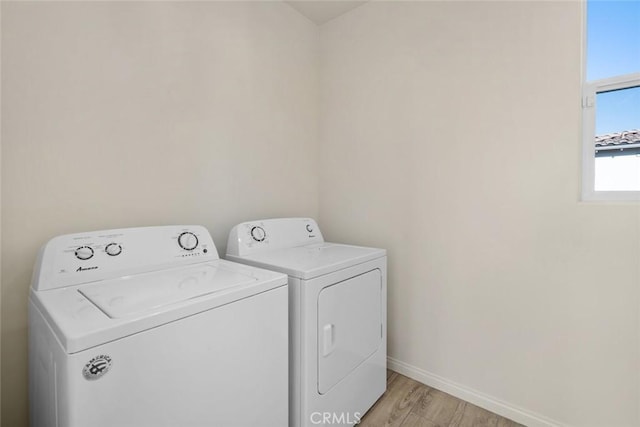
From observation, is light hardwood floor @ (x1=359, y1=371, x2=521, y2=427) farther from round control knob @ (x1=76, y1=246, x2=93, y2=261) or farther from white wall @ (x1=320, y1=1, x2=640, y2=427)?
round control knob @ (x1=76, y1=246, x2=93, y2=261)

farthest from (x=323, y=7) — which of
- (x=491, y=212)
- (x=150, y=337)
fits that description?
(x=150, y=337)

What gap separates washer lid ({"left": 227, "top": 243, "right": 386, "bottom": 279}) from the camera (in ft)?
4.18

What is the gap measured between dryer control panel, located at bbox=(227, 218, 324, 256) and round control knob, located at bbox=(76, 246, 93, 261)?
613mm

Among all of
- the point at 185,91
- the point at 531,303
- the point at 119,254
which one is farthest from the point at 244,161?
the point at 531,303

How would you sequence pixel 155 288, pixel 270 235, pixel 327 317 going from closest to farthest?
pixel 155 288
pixel 327 317
pixel 270 235

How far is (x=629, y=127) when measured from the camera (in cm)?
132

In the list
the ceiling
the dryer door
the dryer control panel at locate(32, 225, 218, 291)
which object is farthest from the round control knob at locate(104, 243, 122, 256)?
the ceiling

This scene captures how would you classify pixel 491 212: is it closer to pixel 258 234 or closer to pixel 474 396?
pixel 474 396

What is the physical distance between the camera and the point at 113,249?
119cm

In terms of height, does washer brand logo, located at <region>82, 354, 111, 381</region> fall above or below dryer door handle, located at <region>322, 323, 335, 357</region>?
above

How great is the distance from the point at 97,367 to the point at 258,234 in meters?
1.03

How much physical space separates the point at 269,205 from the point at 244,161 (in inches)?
13.3

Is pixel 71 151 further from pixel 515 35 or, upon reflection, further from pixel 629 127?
pixel 629 127

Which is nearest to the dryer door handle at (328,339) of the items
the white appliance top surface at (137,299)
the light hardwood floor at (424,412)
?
the white appliance top surface at (137,299)
